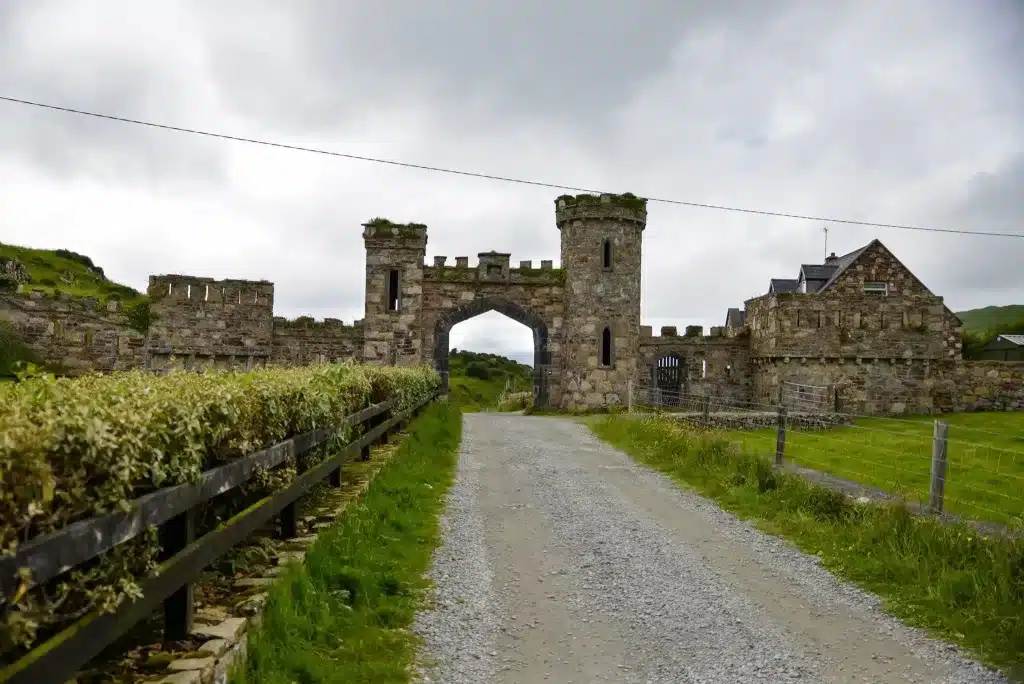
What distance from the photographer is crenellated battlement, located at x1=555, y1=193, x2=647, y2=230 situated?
1056 inches

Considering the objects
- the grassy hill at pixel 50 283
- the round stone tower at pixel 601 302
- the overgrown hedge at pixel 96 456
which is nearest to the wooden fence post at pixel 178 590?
the overgrown hedge at pixel 96 456

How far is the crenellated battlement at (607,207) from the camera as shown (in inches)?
1056

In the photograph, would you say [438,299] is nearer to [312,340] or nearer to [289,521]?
[312,340]

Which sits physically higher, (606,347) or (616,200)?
(616,200)

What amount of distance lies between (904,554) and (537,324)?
2066 centimetres

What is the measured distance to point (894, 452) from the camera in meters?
10.3

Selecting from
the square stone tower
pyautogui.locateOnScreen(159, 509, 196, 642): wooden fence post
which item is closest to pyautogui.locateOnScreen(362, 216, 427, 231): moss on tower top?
the square stone tower

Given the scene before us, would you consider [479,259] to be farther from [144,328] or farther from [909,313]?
[909,313]

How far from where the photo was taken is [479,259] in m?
26.8

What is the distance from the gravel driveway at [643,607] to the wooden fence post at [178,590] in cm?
144

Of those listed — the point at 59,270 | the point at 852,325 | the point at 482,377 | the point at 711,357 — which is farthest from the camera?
the point at 482,377

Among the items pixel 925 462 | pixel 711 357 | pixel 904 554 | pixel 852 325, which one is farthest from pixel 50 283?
pixel 904 554

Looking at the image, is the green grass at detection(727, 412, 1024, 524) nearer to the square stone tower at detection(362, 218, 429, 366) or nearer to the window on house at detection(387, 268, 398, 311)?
the square stone tower at detection(362, 218, 429, 366)

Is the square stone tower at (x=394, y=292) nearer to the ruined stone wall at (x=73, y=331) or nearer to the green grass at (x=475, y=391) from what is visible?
the ruined stone wall at (x=73, y=331)
